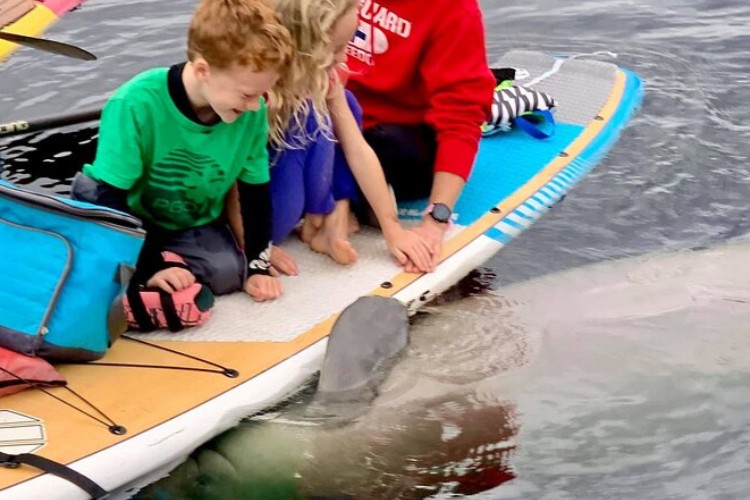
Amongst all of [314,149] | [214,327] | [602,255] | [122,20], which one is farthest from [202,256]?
[122,20]

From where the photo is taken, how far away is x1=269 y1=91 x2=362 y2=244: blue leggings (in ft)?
9.57

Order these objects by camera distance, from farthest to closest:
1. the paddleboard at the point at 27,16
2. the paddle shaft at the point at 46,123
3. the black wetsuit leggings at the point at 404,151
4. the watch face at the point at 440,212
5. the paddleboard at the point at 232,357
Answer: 1. the paddleboard at the point at 27,16
2. the paddle shaft at the point at 46,123
3. the black wetsuit leggings at the point at 404,151
4. the watch face at the point at 440,212
5. the paddleboard at the point at 232,357

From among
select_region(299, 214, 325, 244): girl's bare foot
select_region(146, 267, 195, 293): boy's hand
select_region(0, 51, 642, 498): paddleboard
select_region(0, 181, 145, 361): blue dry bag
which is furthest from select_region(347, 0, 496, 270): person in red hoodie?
select_region(0, 181, 145, 361): blue dry bag

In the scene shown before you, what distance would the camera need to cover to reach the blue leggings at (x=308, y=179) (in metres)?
2.92

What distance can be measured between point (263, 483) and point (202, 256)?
0.66 m

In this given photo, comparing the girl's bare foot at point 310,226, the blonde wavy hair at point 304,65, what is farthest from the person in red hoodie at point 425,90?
the blonde wavy hair at point 304,65

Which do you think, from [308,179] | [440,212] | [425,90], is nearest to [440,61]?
[425,90]

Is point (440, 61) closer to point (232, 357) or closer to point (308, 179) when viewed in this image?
point (308, 179)

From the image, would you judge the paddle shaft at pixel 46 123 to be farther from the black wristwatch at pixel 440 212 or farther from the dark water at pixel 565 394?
the black wristwatch at pixel 440 212

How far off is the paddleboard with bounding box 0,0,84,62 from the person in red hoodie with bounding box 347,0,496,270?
7.25ft

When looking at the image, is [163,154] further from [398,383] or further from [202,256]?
[398,383]

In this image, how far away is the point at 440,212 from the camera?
3137 mm

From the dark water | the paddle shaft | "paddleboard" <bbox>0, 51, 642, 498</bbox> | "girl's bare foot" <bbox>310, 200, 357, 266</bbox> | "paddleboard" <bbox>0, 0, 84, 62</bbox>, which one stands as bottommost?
the dark water

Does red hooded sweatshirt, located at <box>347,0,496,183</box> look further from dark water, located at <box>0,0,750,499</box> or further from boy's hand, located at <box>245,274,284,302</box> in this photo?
boy's hand, located at <box>245,274,284,302</box>
